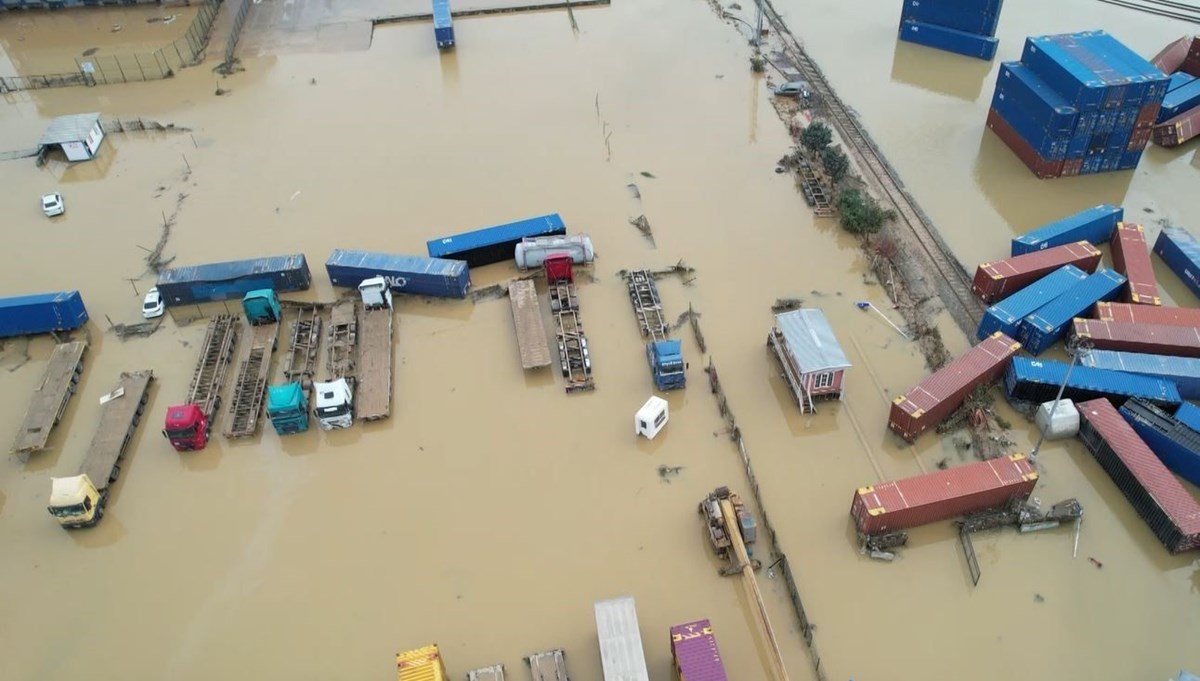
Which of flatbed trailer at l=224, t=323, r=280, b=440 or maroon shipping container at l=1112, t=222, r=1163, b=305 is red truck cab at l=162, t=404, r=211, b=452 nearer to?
flatbed trailer at l=224, t=323, r=280, b=440

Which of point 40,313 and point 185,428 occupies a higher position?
point 40,313

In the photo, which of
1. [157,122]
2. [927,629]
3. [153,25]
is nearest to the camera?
[927,629]

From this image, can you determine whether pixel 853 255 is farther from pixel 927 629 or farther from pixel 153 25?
pixel 153 25

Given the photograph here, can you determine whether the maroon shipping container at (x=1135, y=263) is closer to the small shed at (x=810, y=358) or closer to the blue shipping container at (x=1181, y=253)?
the blue shipping container at (x=1181, y=253)

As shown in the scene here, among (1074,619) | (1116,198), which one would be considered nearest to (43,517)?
(1074,619)

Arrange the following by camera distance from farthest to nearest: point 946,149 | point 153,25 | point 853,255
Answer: point 153,25, point 946,149, point 853,255

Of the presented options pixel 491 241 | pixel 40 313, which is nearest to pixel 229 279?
pixel 40 313

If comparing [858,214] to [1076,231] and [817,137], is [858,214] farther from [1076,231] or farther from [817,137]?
[1076,231]
